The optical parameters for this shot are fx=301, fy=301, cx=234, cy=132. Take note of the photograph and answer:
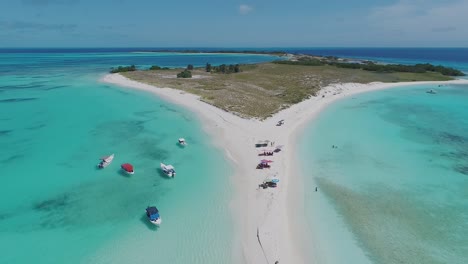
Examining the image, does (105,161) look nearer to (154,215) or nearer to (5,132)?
(154,215)

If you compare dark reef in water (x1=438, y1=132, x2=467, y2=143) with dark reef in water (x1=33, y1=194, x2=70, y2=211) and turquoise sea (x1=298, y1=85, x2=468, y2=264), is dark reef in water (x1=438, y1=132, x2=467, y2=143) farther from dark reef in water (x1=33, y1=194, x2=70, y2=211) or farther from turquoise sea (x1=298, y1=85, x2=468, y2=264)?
dark reef in water (x1=33, y1=194, x2=70, y2=211)

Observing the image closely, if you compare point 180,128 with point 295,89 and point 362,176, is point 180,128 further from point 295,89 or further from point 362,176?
point 295,89

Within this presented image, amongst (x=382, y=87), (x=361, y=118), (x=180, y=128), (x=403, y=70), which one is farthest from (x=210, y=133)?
(x=403, y=70)

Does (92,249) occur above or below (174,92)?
below

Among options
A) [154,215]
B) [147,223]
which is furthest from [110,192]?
[154,215]

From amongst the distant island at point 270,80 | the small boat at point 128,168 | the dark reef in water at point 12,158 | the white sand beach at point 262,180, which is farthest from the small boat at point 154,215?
the distant island at point 270,80
